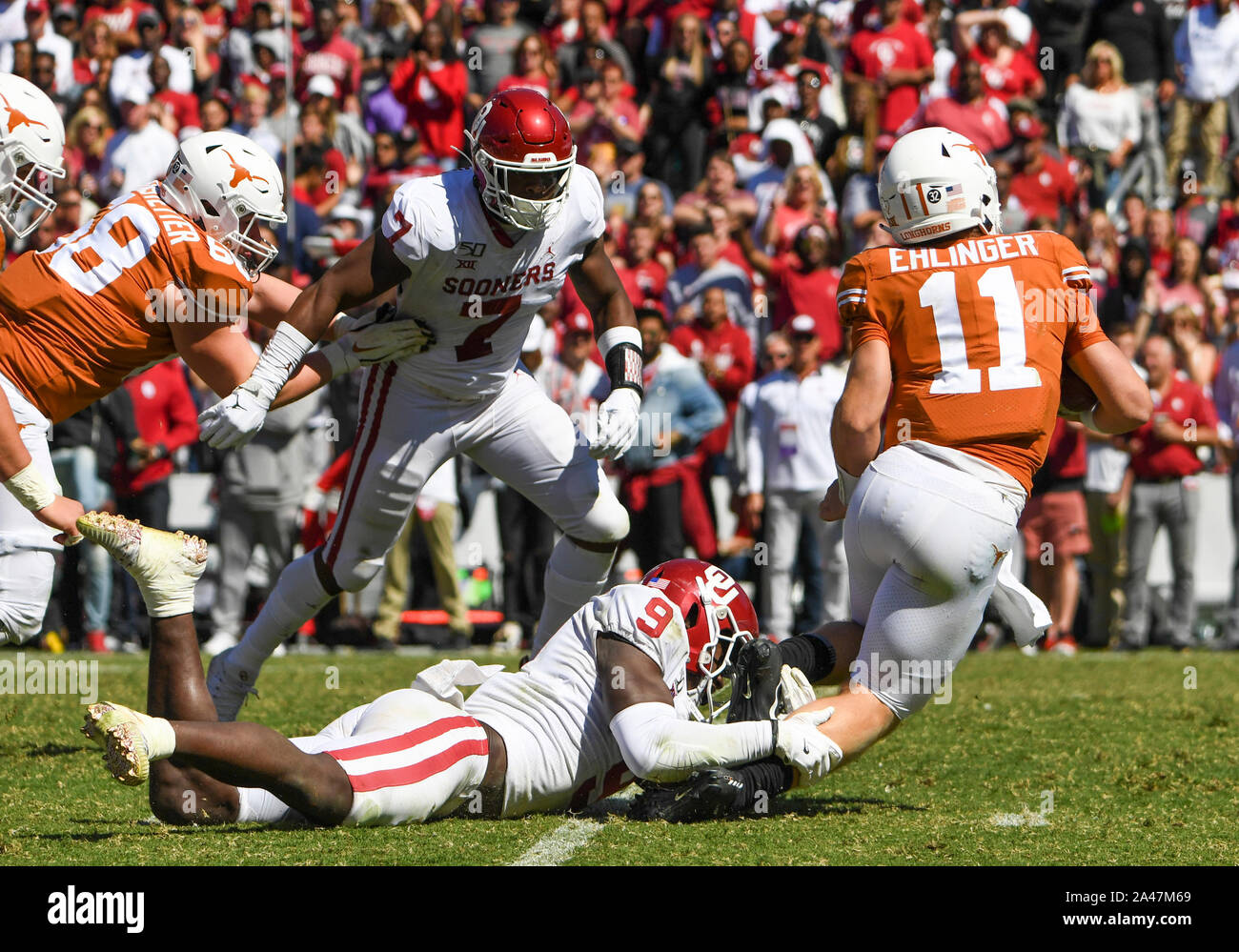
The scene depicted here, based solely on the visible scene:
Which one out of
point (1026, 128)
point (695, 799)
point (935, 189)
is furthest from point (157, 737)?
point (1026, 128)

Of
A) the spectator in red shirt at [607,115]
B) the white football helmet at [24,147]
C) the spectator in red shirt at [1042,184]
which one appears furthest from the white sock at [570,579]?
the spectator in red shirt at [607,115]

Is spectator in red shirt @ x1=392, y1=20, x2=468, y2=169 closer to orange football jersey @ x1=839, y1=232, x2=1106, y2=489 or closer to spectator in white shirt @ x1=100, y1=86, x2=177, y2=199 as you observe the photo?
spectator in white shirt @ x1=100, y1=86, x2=177, y2=199

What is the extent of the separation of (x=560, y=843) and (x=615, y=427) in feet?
5.56

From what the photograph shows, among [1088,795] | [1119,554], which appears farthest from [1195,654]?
[1088,795]

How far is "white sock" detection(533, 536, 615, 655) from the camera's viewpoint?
6160 millimetres

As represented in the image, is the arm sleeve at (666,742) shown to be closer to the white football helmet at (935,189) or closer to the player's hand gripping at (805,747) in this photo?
the player's hand gripping at (805,747)

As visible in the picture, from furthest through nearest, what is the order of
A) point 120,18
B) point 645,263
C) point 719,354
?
point 120,18 → point 645,263 → point 719,354

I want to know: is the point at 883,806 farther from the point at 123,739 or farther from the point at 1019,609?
the point at 123,739

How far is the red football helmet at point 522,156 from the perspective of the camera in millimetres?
5336

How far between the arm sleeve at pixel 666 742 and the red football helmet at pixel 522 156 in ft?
6.03

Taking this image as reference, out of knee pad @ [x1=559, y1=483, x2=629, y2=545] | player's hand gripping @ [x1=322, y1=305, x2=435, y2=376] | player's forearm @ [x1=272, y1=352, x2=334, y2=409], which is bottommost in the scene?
knee pad @ [x1=559, y1=483, x2=629, y2=545]

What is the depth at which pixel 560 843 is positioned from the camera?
4461 mm

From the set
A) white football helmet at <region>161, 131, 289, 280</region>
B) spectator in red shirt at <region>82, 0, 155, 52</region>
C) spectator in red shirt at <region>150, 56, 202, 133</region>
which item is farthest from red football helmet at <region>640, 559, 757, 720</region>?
spectator in red shirt at <region>82, 0, 155, 52</region>

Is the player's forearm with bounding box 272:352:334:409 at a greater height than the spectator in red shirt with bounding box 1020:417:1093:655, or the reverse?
the player's forearm with bounding box 272:352:334:409
